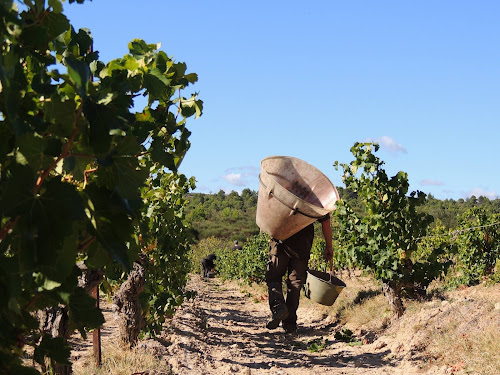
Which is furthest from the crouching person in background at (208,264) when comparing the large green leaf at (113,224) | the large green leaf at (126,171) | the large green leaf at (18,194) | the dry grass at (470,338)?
the large green leaf at (18,194)

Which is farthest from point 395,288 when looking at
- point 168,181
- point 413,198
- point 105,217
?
point 105,217

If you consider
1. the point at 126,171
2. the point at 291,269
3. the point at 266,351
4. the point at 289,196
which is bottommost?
the point at 266,351

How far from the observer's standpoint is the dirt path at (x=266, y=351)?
5688 mm

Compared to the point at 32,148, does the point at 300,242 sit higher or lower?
higher

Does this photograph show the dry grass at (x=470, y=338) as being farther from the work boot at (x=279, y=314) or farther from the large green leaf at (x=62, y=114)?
the large green leaf at (x=62, y=114)

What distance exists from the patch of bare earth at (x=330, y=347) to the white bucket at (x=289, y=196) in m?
1.53

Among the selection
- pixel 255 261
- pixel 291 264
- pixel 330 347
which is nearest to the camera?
pixel 330 347

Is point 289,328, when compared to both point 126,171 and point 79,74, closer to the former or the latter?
point 126,171

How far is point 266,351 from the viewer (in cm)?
707

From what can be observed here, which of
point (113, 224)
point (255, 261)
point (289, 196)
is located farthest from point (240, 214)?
point (113, 224)

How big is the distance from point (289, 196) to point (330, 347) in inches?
93.2

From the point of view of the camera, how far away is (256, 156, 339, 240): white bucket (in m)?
6.33

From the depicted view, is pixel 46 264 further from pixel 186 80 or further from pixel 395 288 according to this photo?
pixel 395 288

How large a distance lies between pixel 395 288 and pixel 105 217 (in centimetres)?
661
